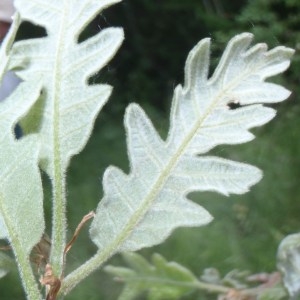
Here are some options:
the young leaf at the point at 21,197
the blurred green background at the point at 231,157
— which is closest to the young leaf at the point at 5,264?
the young leaf at the point at 21,197

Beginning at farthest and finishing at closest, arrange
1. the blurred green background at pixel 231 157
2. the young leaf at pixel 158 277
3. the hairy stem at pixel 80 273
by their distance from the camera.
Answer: the blurred green background at pixel 231 157 → the young leaf at pixel 158 277 → the hairy stem at pixel 80 273

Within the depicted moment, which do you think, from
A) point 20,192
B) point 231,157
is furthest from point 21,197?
point 231,157

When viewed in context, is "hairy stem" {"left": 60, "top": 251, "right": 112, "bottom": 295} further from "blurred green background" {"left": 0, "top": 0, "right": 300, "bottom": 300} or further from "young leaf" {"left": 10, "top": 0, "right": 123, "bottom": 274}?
"blurred green background" {"left": 0, "top": 0, "right": 300, "bottom": 300}

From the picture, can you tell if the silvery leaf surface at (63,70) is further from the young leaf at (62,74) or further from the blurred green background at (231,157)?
the blurred green background at (231,157)

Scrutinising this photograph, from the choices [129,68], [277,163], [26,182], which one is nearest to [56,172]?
[26,182]

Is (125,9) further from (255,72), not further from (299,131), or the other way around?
(255,72)

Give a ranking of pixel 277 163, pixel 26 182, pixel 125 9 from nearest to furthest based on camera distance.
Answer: pixel 26 182
pixel 277 163
pixel 125 9
